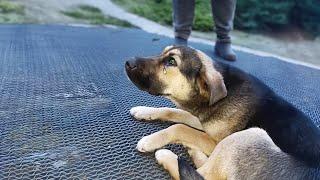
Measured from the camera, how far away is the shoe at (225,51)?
5027mm

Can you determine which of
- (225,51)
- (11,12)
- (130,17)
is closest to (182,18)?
(225,51)

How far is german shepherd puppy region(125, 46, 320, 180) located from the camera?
7.18 ft

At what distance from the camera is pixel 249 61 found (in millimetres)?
5191

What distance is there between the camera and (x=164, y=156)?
2.48 meters

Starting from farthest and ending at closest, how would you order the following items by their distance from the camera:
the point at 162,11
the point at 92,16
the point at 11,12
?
the point at 162,11 → the point at 92,16 → the point at 11,12

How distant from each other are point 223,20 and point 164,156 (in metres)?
3.26

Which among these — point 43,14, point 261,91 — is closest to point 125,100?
point 261,91

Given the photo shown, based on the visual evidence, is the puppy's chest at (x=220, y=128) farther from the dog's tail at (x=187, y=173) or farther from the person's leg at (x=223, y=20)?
the person's leg at (x=223, y=20)

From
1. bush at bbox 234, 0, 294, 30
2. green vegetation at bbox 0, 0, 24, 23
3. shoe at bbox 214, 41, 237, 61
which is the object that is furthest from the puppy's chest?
bush at bbox 234, 0, 294, 30

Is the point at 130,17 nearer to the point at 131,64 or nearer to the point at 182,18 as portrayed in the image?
the point at 182,18

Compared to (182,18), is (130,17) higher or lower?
lower

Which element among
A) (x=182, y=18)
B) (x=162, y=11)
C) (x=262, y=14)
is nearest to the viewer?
(x=182, y=18)

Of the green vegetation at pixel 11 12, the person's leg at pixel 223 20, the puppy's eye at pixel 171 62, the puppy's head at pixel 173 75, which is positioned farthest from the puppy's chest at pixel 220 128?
the green vegetation at pixel 11 12

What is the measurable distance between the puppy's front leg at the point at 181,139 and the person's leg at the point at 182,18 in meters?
2.66
